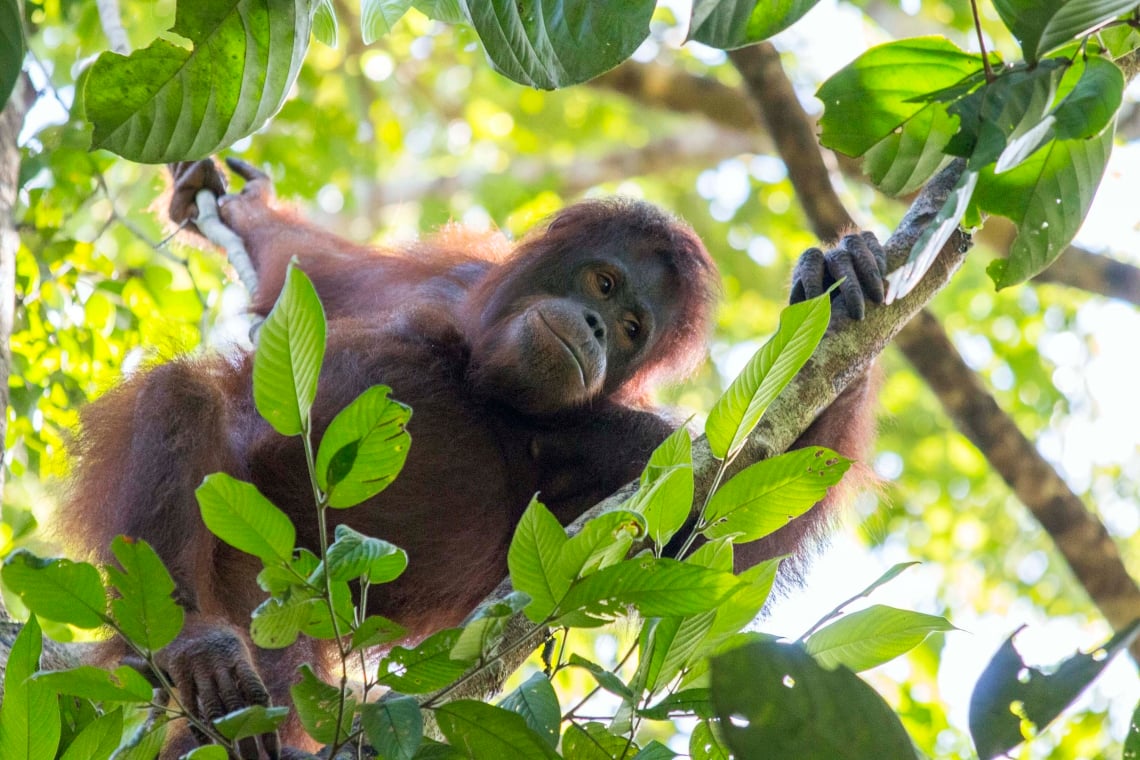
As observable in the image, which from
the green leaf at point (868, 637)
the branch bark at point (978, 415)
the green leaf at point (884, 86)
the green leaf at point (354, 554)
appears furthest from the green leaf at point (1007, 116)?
the branch bark at point (978, 415)

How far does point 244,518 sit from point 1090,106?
4.53ft

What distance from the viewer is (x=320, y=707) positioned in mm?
1722

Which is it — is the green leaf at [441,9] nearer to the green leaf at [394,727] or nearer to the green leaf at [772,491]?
the green leaf at [772,491]

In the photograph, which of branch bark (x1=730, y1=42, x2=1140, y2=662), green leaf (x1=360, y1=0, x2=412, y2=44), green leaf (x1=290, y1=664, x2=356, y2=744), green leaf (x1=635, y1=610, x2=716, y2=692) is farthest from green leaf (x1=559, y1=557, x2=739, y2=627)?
branch bark (x1=730, y1=42, x2=1140, y2=662)

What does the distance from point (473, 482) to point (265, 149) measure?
3773mm

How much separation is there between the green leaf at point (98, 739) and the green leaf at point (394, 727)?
15.8 inches

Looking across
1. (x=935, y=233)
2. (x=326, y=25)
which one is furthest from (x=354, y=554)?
(x=326, y=25)

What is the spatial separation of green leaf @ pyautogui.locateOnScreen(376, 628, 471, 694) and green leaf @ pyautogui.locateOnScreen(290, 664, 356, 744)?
0.07m

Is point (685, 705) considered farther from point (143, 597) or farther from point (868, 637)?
point (143, 597)

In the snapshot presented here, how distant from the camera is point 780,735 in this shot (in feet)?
4.16

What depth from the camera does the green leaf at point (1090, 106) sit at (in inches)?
67.1

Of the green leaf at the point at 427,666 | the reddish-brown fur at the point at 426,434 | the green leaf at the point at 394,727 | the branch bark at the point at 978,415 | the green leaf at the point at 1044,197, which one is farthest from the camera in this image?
the branch bark at the point at 978,415

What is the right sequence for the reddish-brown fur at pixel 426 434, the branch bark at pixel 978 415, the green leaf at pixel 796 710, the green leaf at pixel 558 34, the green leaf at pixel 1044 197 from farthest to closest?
the branch bark at pixel 978 415 → the reddish-brown fur at pixel 426 434 → the green leaf at pixel 1044 197 → the green leaf at pixel 558 34 → the green leaf at pixel 796 710

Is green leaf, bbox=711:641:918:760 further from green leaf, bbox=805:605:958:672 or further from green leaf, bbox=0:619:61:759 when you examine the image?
green leaf, bbox=0:619:61:759
